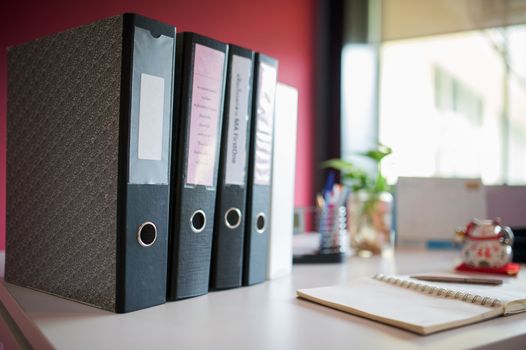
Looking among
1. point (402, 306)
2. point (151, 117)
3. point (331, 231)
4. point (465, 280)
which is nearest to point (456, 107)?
point (331, 231)

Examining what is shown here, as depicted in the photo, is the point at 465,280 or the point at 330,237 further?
the point at 330,237

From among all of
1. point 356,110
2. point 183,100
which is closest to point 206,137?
point 183,100

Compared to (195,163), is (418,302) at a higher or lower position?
lower

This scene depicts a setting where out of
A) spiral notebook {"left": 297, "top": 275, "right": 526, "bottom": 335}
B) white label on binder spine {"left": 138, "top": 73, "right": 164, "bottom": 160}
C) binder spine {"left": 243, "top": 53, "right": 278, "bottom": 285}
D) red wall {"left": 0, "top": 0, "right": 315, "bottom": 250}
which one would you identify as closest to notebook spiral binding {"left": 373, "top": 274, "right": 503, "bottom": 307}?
spiral notebook {"left": 297, "top": 275, "right": 526, "bottom": 335}

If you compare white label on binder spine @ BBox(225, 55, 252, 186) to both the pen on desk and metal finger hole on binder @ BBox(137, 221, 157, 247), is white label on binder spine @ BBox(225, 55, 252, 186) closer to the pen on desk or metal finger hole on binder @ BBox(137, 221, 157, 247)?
metal finger hole on binder @ BBox(137, 221, 157, 247)

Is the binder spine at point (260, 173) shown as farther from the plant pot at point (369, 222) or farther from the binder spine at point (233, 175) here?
the plant pot at point (369, 222)

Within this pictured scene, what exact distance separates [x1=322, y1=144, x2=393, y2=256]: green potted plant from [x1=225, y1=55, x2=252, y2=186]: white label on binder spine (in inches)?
24.5

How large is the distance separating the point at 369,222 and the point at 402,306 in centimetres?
70

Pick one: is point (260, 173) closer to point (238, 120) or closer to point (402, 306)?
point (238, 120)

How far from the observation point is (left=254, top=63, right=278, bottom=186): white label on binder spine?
83 cm

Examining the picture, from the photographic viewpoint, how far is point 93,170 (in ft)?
2.15

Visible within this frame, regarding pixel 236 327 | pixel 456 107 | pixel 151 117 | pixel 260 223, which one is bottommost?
pixel 236 327

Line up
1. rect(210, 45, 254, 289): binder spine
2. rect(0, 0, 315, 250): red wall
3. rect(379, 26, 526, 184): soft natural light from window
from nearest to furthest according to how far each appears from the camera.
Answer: rect(210, 45, 254, 289): binder spine, rect(0, 0, 315, 250): red wall, rect(379, 26, 526, 184): soft natural light from window

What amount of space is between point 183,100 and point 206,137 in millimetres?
66
